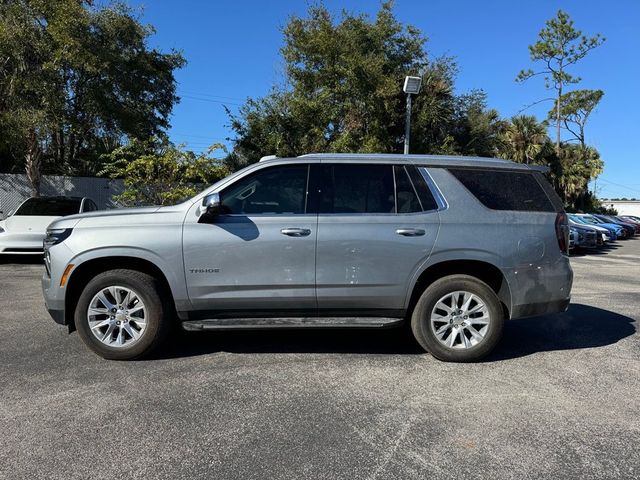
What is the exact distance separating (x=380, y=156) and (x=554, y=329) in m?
3.29

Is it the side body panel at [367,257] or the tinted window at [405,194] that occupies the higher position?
the tinted window at [405,194]

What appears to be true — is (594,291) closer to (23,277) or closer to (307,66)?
(23,277)

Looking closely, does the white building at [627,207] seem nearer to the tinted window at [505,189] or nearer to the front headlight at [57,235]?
the tinted window at [505,189]

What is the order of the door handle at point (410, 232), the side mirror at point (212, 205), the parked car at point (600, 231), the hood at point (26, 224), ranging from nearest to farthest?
1. the side mirror at point (212, 205)
2. the door handle at point (410, 232)
3. the hood at point (26, 224)
4. the parked car at point (600, 231)

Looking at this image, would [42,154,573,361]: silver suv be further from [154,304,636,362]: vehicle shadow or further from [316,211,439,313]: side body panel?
[154,304,636,362]: vehicle shadow

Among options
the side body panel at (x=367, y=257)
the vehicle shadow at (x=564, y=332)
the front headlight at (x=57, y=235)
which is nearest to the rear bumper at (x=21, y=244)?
the front headlight at (x=57, y=235)

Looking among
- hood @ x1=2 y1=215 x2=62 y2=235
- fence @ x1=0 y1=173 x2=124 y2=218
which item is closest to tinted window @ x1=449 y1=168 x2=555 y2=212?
hood @ x1=2 y1=215 x2=62 y2=235

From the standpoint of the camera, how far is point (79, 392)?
4234 mm

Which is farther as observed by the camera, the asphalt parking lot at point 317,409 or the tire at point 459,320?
the tire at point 459,320

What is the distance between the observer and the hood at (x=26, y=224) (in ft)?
38.0

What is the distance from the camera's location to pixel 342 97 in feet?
72.4

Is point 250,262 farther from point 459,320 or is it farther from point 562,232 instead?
point 562,232

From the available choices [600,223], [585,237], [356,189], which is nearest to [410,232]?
[356,189]

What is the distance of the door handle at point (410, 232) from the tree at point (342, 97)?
49.2 ft
